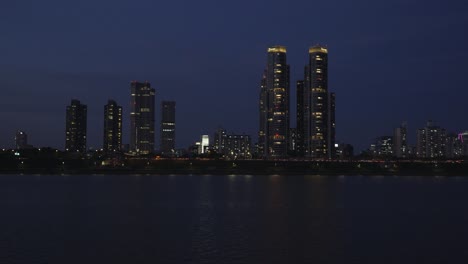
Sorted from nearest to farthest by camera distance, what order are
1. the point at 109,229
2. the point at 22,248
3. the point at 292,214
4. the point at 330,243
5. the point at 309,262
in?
the point at 309,262 < the point at 22,248 < the point at 330,243 < the point at 109,229 < the point at 292,214

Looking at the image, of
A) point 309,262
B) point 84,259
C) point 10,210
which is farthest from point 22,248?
point 10,210

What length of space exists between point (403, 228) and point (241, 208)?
27.3m

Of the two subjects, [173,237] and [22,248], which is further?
[173,237]

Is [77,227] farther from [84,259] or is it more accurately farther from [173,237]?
[84,259]

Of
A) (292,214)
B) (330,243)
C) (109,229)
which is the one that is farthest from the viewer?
(292,214)

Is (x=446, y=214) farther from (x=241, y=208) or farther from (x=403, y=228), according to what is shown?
(x=241, y=208)

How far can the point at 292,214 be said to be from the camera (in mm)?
74812

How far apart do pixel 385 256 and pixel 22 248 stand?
87.2ft

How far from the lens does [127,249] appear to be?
4600 cm

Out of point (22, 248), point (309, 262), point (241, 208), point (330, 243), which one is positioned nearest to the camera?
point (309, 262)

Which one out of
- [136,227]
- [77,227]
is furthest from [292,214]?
[77,227]

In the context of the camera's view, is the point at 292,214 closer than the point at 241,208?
Yes

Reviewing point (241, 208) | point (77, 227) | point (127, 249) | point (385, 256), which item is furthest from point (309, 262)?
point (241, 208)

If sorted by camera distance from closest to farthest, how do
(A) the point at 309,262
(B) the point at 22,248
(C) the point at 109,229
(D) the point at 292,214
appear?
(A) the point at 309,262, (B) the point at 22,248, (C) the point at 109,229, (D) the point at 292,214
